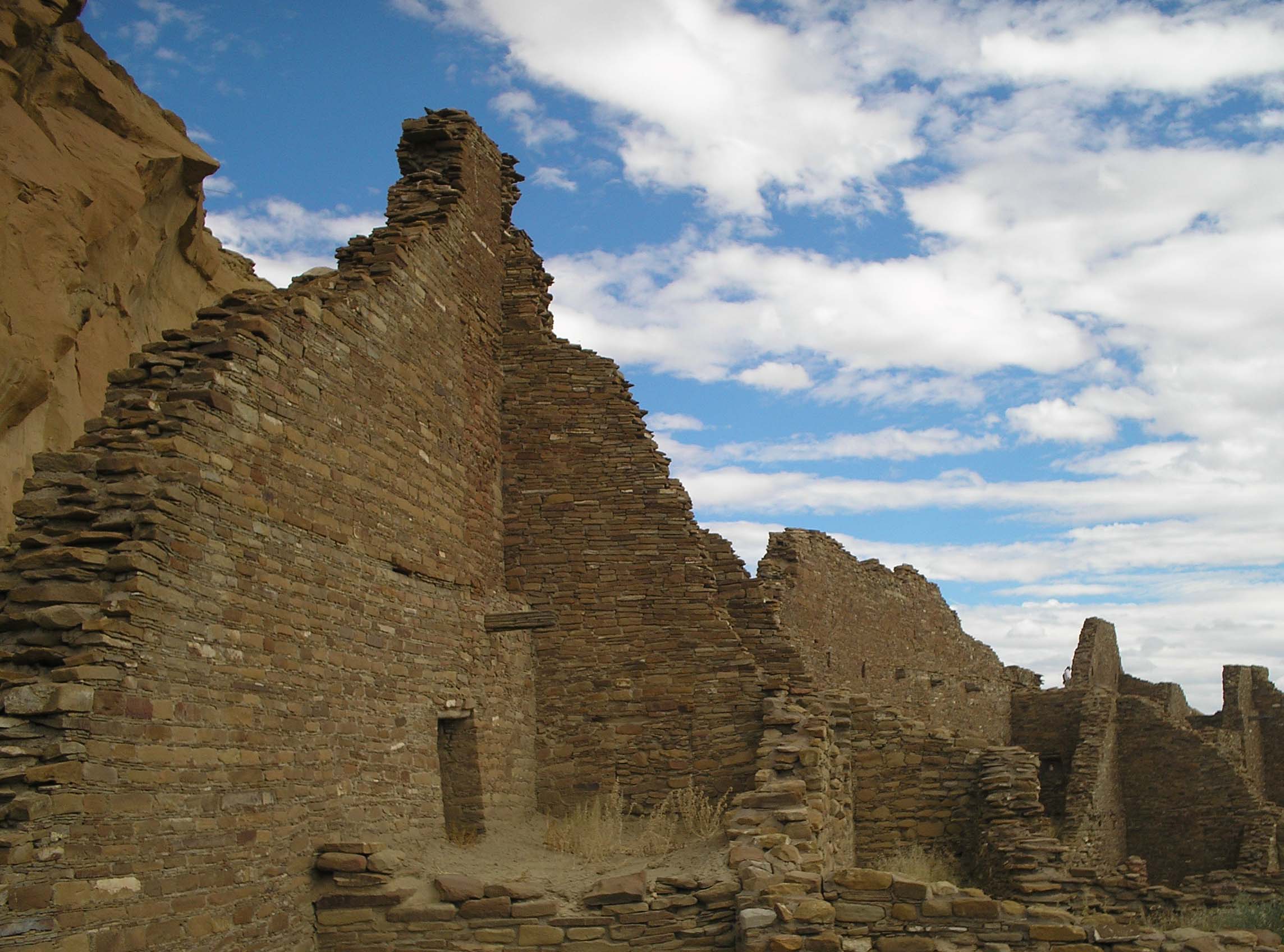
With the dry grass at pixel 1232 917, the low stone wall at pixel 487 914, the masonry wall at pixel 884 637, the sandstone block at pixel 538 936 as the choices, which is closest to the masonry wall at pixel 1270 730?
the masonry wall at pixel 884 637

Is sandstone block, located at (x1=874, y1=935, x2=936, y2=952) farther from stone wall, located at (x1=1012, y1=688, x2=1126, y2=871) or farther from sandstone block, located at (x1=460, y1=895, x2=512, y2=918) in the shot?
stone wall, located at (x1=1012, y1=688, x2=1126, y2=871)

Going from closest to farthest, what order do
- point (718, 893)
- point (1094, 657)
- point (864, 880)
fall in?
point (864, 880) → point (718, 893) → point (1094, 657)

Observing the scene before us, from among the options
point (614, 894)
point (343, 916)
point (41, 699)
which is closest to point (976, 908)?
point (614, 894)

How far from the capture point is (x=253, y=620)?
8078mm

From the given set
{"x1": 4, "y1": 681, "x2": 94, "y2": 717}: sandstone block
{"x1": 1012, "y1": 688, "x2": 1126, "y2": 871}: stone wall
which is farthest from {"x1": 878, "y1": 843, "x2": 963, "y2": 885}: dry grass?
{"x1": 4, "y1": 681, "x2": 94, "y2": 717}: sandstone block

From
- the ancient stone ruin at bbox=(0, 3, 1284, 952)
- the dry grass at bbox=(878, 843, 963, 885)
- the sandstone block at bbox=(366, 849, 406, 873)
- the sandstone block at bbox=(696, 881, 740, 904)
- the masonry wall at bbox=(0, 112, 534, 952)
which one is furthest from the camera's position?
the dry grass at bbox=(878, 843, 963, 885)

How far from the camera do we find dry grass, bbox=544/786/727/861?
34.9ft

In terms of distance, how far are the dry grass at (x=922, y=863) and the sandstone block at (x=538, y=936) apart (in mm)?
4767

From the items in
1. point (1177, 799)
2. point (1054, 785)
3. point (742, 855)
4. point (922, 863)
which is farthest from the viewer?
point (1054, 785)

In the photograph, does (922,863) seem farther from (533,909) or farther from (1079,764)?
(1079,764)

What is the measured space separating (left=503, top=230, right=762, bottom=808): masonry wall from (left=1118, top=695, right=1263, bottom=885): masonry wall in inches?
492

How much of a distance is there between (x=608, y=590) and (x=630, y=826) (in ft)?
8.10

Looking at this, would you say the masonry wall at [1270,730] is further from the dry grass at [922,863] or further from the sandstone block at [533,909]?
the sandstone block at [533,909]

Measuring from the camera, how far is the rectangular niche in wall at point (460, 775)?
35.6ft
